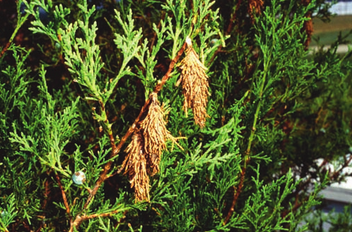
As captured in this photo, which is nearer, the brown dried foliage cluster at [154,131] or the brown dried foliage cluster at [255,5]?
the brown dried foliage cluster at [154,131]

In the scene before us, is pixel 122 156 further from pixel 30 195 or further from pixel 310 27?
pixel 310 27

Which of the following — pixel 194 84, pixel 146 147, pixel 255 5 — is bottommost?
pixel 146 147

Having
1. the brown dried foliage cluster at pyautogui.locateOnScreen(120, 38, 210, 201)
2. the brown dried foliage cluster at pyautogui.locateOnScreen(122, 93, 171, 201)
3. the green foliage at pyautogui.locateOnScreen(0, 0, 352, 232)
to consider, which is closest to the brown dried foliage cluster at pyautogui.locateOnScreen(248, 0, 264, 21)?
the green foliage at pyautogui.locateOnScreen(0, 0, 352, 232)

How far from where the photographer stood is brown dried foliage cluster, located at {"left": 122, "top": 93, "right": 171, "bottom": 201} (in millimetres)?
1931

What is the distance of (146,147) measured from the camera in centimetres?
194

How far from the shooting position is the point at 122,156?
2.81m

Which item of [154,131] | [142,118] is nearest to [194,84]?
→ [154,131]

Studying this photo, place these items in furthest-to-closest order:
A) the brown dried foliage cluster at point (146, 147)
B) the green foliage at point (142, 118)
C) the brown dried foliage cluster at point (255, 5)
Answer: the brown dried foliage cluster at point (255, 5), the green foliage at point (142, 118), the brown dried foliage cluster at point (146, 147)

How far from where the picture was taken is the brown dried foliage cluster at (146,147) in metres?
1.93

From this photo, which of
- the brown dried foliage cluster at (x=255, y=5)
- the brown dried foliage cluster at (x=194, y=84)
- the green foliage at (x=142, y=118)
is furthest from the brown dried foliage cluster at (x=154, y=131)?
the brown dried foliage cluster at (x=255, y=5)

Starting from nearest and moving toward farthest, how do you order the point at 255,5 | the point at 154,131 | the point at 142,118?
the point at 154,131 < the point at 142,118 < the point at 255,5

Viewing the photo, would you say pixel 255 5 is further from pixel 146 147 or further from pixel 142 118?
pixel 146 147

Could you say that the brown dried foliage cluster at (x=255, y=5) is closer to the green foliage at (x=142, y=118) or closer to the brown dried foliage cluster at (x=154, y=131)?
the green foliage at (x=142, y=118)

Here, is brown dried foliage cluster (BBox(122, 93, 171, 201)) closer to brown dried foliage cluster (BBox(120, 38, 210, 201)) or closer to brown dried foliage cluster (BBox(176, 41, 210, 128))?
brown dried foliage cluster (BBox(120, 38, 210, 201))
